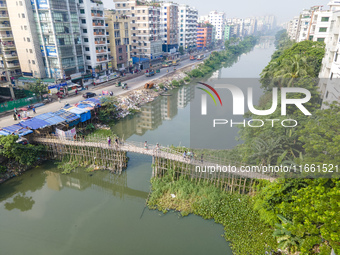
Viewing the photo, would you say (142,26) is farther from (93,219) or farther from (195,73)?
(93,219)

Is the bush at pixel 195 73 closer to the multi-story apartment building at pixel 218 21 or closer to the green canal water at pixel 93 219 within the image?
the green canal water at pixel 93 219

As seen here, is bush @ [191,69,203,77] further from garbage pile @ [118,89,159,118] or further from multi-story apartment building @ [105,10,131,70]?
garbage pile @ [118,89,159,118]

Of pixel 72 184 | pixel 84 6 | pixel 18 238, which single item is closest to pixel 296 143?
pixel 72 184

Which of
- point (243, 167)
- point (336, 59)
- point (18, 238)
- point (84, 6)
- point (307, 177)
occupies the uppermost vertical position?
point (84, 6)

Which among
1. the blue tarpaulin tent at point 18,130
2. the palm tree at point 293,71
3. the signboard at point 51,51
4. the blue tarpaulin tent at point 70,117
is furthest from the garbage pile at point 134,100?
the palm tree at point 293,71

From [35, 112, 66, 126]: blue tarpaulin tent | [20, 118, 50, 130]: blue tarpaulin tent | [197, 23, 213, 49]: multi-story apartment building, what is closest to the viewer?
[20, 118, 50, 130]: blue tarpaulin tent

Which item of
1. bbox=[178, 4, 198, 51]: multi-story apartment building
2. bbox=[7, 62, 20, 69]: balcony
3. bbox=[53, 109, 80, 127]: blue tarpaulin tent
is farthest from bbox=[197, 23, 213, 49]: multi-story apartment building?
bbox=[53, 109, 80, 127]: blue tarpaulin tent

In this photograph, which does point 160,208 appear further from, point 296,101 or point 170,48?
point 170,48

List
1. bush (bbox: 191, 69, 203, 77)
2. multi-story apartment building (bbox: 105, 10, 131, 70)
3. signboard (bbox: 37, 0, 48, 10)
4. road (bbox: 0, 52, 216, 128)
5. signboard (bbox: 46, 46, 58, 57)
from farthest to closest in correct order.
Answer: bush (bbox: 191, 69, 203, 77) < multi-story apartment building (bbox: 105, 10, 131, 70) < signboard (bbox: 46, 46, 58, 57) < signboard (bbox: 37, 0, 48, 10) < road (bbox: 0, 52, 216, 128)
